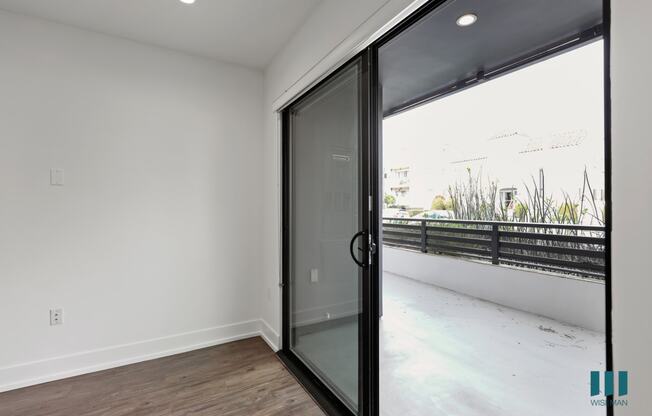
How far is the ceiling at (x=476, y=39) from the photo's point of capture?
82.5 inches

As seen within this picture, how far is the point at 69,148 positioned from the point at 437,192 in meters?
5.10

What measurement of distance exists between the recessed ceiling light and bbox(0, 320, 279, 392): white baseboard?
9.76 ft

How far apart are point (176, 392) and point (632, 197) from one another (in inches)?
100

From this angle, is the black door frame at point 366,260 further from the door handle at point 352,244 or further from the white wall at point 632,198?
the white wall at point 632,198

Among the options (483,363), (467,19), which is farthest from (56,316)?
(467,19)

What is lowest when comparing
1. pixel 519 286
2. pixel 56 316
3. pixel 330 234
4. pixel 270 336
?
pixel 270 336

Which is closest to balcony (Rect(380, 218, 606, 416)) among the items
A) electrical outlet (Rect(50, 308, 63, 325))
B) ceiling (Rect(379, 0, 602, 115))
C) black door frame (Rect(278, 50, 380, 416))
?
black door frame (Rect(278, 50, 380, 416))

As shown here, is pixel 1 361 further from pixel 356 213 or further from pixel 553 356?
pixel 553 356

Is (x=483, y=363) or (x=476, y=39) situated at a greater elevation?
(x=476, y=39)

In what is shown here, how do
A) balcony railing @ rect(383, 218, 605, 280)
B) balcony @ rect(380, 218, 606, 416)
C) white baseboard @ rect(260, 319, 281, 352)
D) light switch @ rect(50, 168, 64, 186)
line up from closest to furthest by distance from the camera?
balcony @ rect(380, 218, 606, 416) < light switch @ rect(50, 168, 64, 186) < white baseboard @ rect(260, 319, 281, 352) < balcony railing @ rect(383, 218, 605, 280)

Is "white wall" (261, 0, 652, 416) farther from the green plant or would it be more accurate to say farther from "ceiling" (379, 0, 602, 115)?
the green plant

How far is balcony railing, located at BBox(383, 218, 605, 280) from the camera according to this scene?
3191 millimetres

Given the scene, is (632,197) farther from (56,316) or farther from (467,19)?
(56,316)

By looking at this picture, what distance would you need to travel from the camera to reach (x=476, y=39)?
249cm
